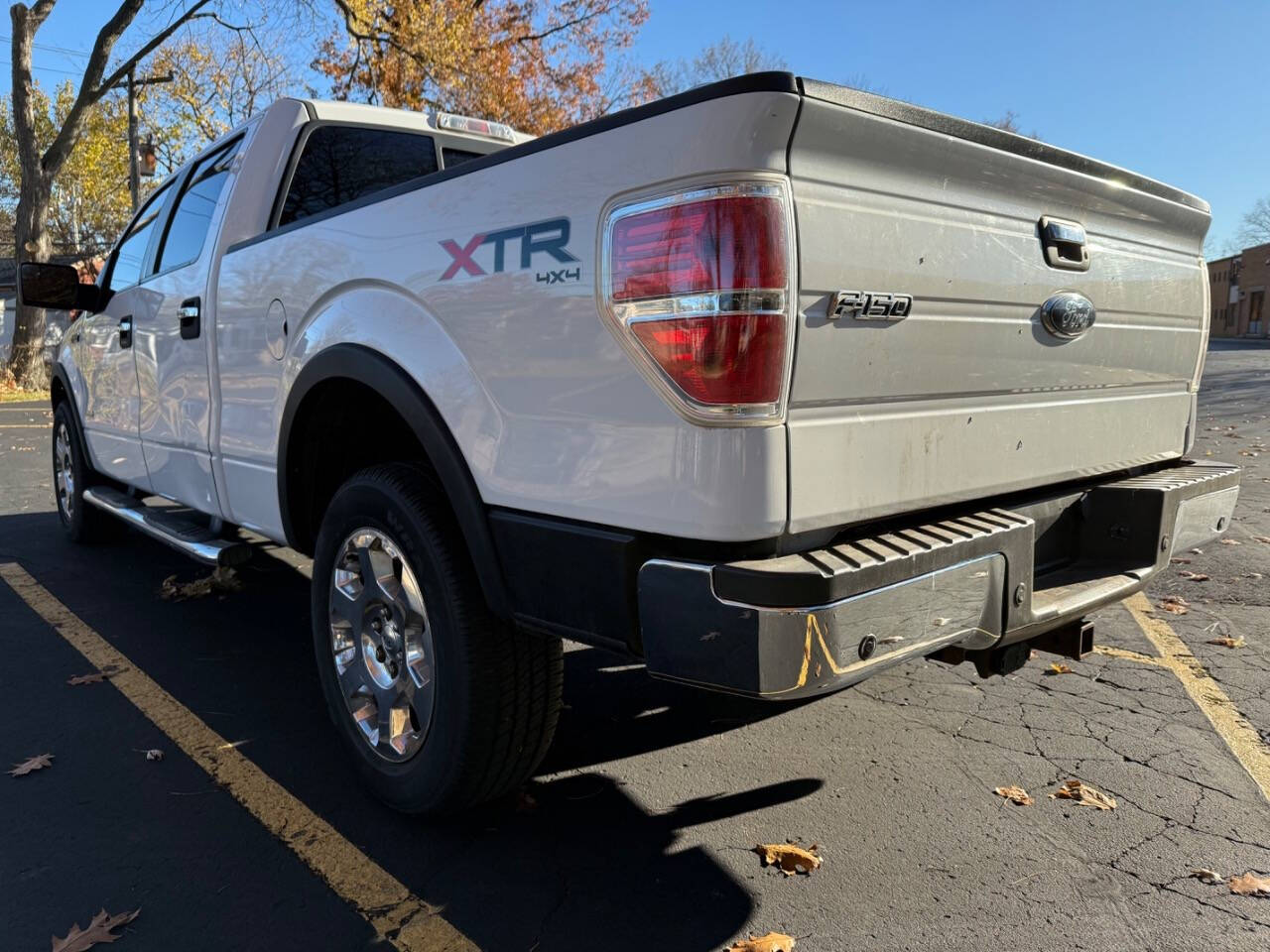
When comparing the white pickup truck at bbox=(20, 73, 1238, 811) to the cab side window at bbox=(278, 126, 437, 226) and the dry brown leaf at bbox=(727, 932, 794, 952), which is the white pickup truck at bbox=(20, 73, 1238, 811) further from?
the dry brown leaf at bbox=(727, 932, 794, 952)

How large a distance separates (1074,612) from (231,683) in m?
3.23

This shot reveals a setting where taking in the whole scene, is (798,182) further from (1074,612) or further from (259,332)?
(259,332)

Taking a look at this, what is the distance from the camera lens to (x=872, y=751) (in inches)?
130

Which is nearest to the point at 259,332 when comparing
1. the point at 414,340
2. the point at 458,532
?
the point at 414,340

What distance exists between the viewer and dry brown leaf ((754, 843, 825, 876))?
259cm

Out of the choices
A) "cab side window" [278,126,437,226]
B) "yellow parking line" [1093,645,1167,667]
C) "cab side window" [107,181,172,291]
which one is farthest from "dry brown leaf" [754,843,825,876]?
"cab side window" [107,181,172,291]

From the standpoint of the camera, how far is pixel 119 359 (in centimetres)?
502

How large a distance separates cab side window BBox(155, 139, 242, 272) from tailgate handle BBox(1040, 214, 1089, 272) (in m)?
3.32

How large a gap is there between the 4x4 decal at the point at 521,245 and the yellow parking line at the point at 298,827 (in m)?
1.62

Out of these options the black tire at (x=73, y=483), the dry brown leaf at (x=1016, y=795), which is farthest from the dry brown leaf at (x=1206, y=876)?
the black tire at (x=73, y=483)

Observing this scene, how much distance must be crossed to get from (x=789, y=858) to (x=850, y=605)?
42.9 inches

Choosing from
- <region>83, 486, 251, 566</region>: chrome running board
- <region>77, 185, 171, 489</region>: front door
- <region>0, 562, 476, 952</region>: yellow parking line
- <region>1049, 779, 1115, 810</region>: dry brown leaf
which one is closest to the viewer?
<region>0, 562, 476, 952</region>: yellow parking line

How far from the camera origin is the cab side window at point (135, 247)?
5055mm

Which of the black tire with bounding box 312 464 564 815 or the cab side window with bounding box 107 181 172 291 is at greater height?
the cab side window with bounding box 107 181 172 291
